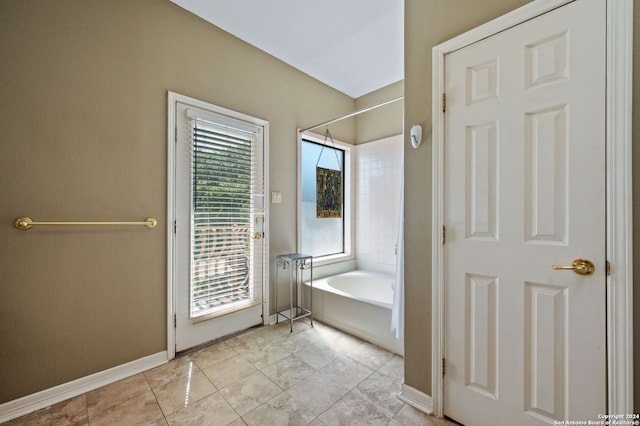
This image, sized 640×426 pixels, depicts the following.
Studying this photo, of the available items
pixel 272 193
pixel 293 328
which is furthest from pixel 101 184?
pixel 293 328

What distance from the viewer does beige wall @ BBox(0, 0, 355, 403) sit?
1480 millimetres

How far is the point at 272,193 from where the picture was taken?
267 cm

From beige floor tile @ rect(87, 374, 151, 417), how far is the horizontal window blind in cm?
54

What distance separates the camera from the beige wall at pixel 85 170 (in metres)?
1.48

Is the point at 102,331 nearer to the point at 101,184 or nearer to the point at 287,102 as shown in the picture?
Result: the point at 101,184

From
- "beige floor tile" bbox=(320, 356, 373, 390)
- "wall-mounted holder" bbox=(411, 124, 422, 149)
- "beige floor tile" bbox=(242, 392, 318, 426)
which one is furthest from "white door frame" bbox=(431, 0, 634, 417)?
"beige floor tile" bbox=(242, 392, 318, 426)

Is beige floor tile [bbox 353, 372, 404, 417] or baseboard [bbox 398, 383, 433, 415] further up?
baseboard [bbox 398, 383, 433, 415]

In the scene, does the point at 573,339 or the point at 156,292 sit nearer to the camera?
the point at 573,339

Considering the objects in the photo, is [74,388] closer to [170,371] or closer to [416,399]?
[170,371]

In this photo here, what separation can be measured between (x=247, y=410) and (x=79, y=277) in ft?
4.37

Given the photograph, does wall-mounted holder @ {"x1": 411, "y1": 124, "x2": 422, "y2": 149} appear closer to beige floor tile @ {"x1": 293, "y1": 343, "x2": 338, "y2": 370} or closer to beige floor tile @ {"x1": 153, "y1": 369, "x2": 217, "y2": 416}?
beige floor tile @ {"x1": 293, "y1": 343, "x2": 338, "y2": 370}

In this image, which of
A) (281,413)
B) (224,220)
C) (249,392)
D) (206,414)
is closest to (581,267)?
(281,413)

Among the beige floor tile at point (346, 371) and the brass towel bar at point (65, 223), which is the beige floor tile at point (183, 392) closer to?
the beige floor tile at point (346, 371)

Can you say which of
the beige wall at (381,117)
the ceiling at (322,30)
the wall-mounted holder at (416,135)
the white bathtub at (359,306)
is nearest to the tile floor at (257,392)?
the white bathtub at (359,306)
